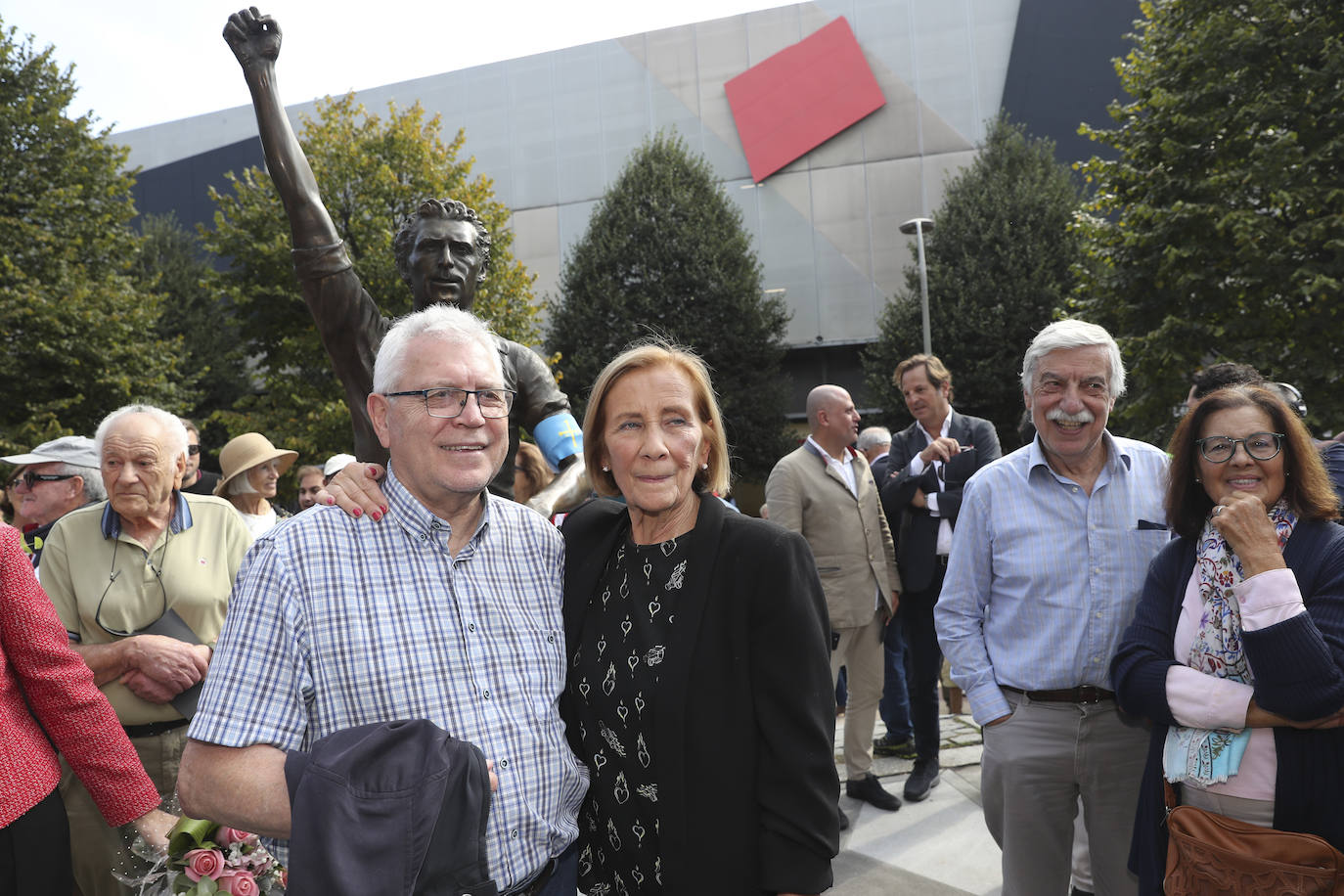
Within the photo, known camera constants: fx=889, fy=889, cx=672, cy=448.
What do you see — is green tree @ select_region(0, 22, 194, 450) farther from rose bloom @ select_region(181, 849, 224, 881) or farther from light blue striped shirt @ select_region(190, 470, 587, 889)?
light blue striped shirt @ select_region(190, 470, 587, 889)

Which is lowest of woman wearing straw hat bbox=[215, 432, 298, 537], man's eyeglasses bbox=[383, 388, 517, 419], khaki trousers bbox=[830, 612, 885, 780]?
khaki trousers bbox=[830, 612, 885, 780]

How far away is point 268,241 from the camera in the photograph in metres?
18.8

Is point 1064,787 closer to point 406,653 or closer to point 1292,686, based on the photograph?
point 1292,686

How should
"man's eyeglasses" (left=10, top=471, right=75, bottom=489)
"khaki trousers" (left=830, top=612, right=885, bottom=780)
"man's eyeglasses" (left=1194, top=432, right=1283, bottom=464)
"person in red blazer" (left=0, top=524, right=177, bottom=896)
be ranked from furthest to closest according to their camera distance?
"khaki trousers" (left=830, top=612, right=885, bottom=780) → "man's eyeglasses" (left=10, top=471, right=75, bottom=489) → "man's eyeglasses" (left=1194, top=432, right=1283, bottom=464) → "person in red blazer" (left=0, top=524, right=177, bottom=896)

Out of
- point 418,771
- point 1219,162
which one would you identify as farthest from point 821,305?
point 418,771

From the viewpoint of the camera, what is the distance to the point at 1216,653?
250cm

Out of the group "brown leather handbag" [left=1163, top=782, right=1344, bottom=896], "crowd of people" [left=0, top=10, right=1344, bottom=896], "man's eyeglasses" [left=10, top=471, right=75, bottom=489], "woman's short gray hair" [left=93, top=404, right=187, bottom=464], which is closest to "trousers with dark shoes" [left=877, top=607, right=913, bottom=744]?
"crowd of people" [left=0, top=10, right=1344, bottom=896]

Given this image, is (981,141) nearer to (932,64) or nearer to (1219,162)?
(932,64)

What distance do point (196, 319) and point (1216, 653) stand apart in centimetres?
2704

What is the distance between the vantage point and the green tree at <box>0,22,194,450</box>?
16281 mm

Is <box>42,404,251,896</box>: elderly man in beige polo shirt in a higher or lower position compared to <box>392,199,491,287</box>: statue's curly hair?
lower

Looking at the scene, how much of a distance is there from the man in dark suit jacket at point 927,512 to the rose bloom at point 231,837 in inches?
156

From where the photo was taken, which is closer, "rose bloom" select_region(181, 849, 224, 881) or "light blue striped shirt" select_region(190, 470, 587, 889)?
"light blue striped shirt" select_region(190, 470, 587, 889)

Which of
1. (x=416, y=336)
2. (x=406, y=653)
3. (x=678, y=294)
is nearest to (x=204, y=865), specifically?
(x=406, y=653)
